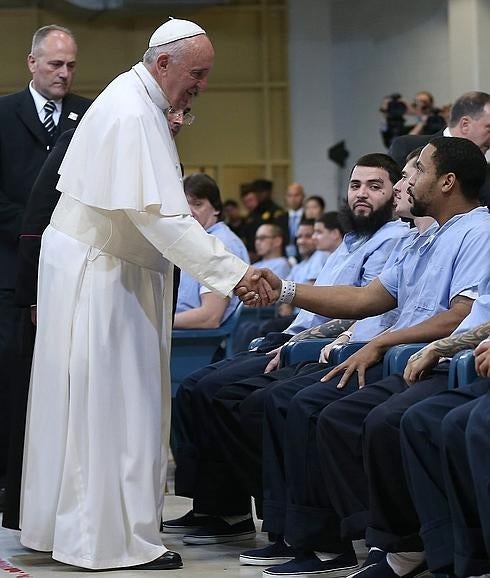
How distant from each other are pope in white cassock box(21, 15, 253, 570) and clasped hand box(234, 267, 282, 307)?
15 millimetres

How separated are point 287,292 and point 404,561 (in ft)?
3.24

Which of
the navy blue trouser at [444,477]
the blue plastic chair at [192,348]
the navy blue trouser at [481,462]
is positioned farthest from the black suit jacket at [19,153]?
the navy blue trouser at [481,462]

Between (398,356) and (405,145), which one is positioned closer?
(398,356)

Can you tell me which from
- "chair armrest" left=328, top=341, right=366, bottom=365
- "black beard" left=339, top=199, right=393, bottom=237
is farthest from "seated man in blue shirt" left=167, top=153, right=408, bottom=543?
"chair armrest" left=328, top=341, right=366, bottom=365

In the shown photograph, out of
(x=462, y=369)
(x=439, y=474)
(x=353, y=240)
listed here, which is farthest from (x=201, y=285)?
(x=439, y=474)

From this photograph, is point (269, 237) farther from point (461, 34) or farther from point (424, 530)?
point (424, 530)

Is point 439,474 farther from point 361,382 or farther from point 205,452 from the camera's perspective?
point 205,452

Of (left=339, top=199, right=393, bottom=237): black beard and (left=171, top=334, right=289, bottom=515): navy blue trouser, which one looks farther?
(left=339, top=199, right=393, bottom=237): black beard

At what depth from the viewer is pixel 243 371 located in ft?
14.9

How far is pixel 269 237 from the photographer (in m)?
11.4

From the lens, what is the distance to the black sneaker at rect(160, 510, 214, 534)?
4.53 meters

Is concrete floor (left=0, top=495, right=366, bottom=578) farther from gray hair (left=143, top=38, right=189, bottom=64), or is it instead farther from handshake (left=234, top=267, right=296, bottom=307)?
gray hair (left=143, top=38, right=189, bottom=64)

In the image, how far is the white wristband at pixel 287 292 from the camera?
4.01 meters

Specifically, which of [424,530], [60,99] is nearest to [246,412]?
[424,530]
